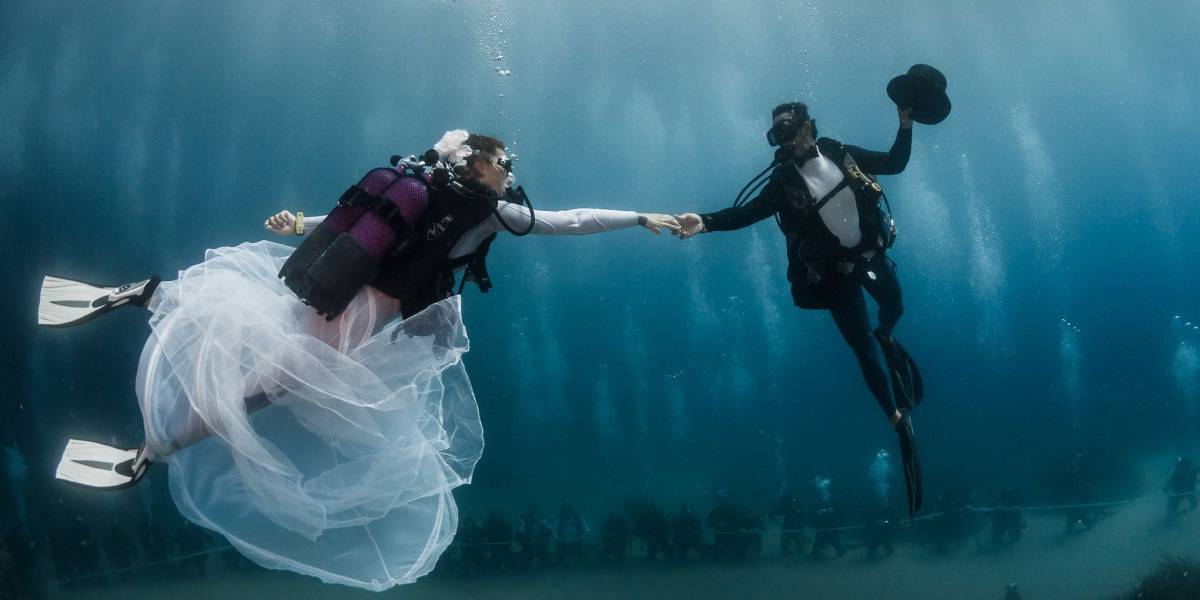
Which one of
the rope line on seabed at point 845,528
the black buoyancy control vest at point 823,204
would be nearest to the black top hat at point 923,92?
the black buoyancy control vest at point 823,204

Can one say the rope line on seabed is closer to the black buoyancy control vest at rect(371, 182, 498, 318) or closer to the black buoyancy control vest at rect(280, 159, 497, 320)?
the black buoyancy control vest at rect(371, 182, 498, 318)

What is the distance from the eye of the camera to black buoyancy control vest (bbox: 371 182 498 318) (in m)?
3.66

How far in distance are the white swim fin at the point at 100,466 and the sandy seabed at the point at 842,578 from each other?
11024 mm

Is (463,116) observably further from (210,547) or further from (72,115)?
(210,547)

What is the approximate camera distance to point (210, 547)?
596 inches

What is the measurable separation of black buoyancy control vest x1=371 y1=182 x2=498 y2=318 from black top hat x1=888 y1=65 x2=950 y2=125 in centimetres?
349

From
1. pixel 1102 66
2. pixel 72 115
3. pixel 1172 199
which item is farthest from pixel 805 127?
pixel 1172 199

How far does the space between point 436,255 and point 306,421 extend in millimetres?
1196

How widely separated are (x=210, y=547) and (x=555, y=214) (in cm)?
1550

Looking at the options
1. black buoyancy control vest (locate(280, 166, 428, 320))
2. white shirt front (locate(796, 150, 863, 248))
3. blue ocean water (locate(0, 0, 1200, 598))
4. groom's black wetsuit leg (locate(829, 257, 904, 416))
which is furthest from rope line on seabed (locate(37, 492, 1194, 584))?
black buoyancy control vest (locate(280, 166, 428, 320))

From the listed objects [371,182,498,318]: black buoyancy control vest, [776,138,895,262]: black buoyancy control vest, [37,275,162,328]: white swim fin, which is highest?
[776,138,895,262]: black buoyancy control vest

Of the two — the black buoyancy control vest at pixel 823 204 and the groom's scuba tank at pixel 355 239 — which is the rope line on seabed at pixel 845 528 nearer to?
the black buoyancy control vest at pixel 823 204

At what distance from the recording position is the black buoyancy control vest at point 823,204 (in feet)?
17.1

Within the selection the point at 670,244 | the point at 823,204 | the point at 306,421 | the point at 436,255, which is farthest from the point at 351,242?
the point at 670,244
